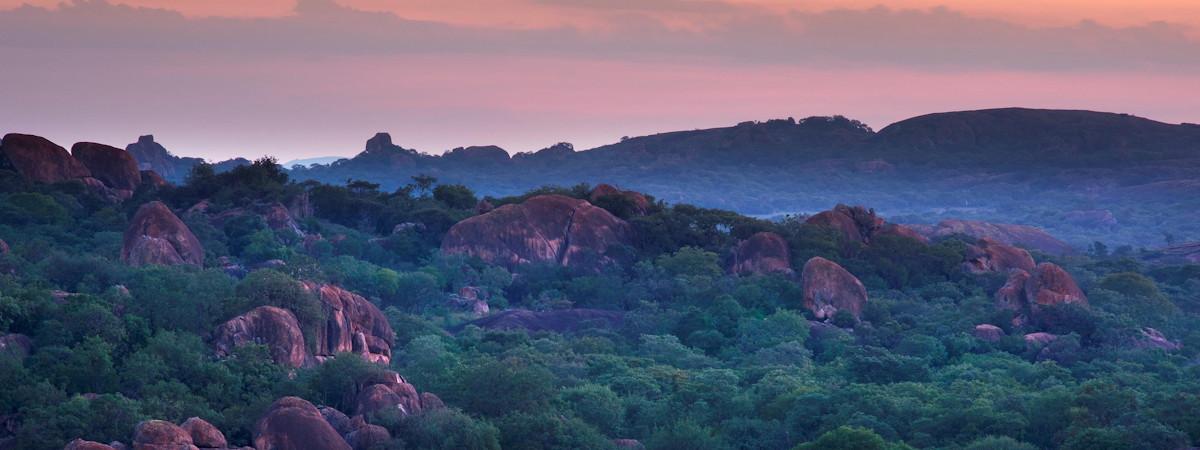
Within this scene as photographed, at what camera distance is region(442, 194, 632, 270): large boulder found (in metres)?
59.3

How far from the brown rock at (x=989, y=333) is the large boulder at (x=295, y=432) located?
83.2 feet

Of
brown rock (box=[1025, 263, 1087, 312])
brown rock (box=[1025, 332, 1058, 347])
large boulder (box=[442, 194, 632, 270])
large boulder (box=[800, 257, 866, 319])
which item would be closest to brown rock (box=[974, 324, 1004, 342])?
brown rock (box=[1025, 332, 1058, 347])

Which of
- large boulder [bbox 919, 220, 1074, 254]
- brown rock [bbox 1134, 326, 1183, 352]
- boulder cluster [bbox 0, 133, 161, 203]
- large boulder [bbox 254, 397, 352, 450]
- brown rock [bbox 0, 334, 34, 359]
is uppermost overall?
boulder cluster [bbox 0, 133, 161, 203]

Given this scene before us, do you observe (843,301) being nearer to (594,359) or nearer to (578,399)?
(594,359)

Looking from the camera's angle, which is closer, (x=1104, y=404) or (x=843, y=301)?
(x=1104, y=404)

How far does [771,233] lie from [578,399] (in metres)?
28.2

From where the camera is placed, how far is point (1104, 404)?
29156mm

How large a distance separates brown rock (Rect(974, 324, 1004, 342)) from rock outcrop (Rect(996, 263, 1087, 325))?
1.85m

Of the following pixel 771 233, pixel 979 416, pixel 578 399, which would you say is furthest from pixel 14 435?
pixel 771 233

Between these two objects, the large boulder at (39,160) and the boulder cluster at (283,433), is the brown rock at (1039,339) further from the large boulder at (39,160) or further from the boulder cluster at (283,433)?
the large boulder at (39,160)

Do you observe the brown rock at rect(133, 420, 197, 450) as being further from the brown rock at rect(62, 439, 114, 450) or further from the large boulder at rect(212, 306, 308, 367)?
the large boulder at rect(212, 306, 308, 367)

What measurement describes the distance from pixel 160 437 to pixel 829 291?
100ft

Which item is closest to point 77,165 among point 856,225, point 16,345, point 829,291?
point 856,225

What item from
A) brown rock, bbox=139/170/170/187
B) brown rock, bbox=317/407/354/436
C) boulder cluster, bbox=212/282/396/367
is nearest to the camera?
brown rock, bbox=317/407/354/436
